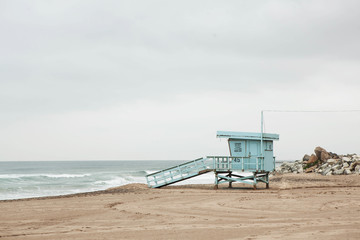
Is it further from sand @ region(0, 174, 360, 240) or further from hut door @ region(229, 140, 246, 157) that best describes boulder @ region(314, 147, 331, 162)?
sand @ region(0, 174, 360, 240)

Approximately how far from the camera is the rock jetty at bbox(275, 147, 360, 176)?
3975 centimetres

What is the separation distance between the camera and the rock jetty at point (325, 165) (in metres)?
39.8

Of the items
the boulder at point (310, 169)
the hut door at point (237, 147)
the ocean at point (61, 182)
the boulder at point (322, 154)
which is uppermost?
the hut door at point (237, 147)

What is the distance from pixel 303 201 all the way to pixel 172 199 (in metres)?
5.59

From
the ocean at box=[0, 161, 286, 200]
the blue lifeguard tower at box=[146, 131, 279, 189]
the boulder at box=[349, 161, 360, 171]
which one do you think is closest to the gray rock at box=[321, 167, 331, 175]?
the boulder at box=[349, 161, 360, 171]

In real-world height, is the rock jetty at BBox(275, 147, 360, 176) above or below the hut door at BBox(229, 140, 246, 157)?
below

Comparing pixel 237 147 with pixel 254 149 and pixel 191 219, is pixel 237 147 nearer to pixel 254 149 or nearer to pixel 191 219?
pixel 254 149

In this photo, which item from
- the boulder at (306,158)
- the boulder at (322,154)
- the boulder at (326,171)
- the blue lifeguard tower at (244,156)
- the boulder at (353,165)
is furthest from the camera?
the boulder at (306,158)

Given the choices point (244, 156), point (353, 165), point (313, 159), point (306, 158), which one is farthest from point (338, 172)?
point (244, 156)

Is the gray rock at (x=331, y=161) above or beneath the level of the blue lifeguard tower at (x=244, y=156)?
beneath

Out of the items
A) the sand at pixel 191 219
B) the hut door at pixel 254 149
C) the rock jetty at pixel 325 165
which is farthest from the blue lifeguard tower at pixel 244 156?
the rock jetty at pixel 325 165

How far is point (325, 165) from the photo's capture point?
44.1 meters

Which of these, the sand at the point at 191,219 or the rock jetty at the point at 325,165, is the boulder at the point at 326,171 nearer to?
the rock jetty at the point at 325,165

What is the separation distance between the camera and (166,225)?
38.5 feet
